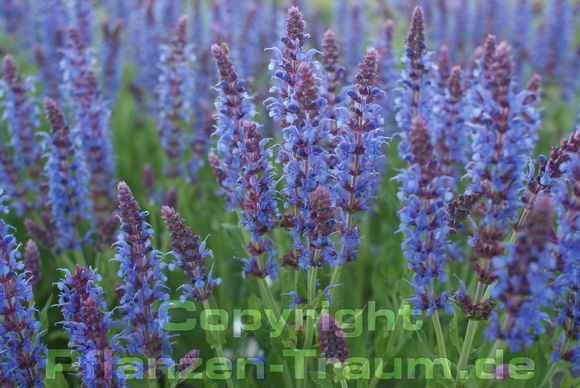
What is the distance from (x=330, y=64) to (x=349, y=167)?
897 mm

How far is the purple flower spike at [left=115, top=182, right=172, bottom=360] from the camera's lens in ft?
9.77

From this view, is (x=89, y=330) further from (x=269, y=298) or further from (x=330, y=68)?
(x=330, y=68)

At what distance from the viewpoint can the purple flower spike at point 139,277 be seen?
2.98 meters

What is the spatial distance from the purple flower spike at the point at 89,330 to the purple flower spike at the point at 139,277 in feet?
0.49

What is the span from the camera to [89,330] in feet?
9.96

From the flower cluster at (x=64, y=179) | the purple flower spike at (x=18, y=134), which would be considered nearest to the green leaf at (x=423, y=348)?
the flower cluster at (x=64, y=179)

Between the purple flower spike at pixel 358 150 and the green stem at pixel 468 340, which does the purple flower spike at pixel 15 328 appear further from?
the green stem at pixel 468 340

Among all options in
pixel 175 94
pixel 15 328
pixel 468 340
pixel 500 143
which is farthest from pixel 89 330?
pixel 175 94

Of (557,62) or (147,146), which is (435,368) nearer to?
(147,146)

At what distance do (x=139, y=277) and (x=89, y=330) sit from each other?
0.40 m

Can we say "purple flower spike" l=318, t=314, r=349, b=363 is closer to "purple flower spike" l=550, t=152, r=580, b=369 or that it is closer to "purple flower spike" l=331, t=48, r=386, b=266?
"purple flower spike" l=331, t=48, r=386, b=266

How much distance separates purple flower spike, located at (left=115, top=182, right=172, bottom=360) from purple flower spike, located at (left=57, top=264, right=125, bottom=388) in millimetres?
150

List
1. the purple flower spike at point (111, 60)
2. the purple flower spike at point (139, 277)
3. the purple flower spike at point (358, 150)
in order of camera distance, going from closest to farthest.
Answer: the purple flower spike at point (139, 277)
the purple flower spike at point (358, 150)
the purple flower spike at point (111, 60)

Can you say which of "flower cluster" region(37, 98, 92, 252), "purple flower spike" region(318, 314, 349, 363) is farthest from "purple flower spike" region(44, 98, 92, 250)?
"purple flower spike" region(318, 314, 349, 363)
